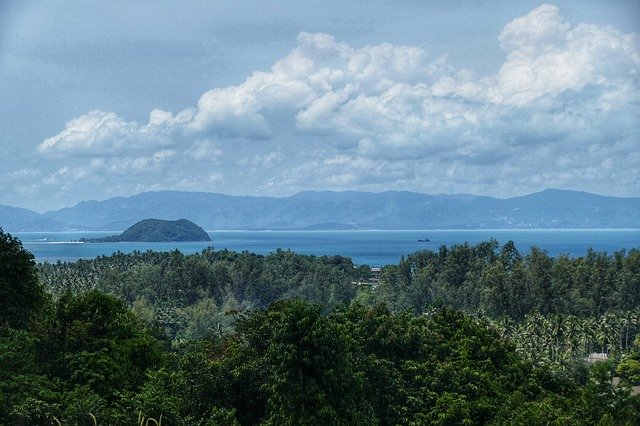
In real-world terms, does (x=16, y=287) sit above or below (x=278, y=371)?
above

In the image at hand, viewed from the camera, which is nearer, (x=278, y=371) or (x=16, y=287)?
(x=278, y=371)

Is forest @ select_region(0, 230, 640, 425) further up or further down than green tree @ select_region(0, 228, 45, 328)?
further down

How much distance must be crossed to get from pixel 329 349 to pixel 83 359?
4.92 m

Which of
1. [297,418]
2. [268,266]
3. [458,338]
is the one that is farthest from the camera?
[268,266]

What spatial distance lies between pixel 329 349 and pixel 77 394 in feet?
14.5

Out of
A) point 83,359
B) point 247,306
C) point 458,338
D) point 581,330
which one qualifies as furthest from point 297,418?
point 247,306

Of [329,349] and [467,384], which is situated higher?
[329,349]

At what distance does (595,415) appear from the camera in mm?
12984

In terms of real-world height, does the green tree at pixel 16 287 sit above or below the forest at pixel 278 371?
above

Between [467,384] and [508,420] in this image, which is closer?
[508,420]

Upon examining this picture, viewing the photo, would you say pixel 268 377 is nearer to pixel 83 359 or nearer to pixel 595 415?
pixel 83 359

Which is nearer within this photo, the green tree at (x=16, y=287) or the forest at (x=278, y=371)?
the forest at (x=278, y=371)

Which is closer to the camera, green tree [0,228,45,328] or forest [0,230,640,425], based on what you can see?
forest [0,230,640,425]

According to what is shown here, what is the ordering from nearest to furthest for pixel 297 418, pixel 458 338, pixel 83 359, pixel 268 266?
1. pixel 297 418
2. pixel 83 359
3. pixel 458 338
4. pixel 268 266
